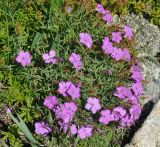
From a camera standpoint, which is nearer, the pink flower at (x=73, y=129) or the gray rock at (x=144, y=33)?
the pink flower at (x=73, y=129)

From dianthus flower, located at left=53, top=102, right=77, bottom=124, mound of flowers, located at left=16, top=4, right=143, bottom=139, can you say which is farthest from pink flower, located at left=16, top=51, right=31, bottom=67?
dianthus flower, located at left=53, top=102, right=77, bottom=124

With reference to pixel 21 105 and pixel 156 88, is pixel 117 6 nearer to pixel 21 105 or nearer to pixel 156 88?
pixel 156 88

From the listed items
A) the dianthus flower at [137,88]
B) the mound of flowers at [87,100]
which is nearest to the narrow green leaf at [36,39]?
the mound of flowers at [87,100]

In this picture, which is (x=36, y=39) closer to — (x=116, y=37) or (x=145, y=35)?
(x=116, y=37)

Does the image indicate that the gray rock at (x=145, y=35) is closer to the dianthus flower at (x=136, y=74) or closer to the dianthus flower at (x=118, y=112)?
the dianthus flower at (x=136, y=74)

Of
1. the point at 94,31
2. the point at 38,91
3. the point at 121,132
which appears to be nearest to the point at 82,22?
the point at 94,31

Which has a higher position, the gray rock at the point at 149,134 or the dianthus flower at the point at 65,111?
the dianthus flower at the point at 65,111

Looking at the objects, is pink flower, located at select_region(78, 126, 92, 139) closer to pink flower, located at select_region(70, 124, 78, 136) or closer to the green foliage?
pink flower, located at select_region(70, 124, 78, 136)
